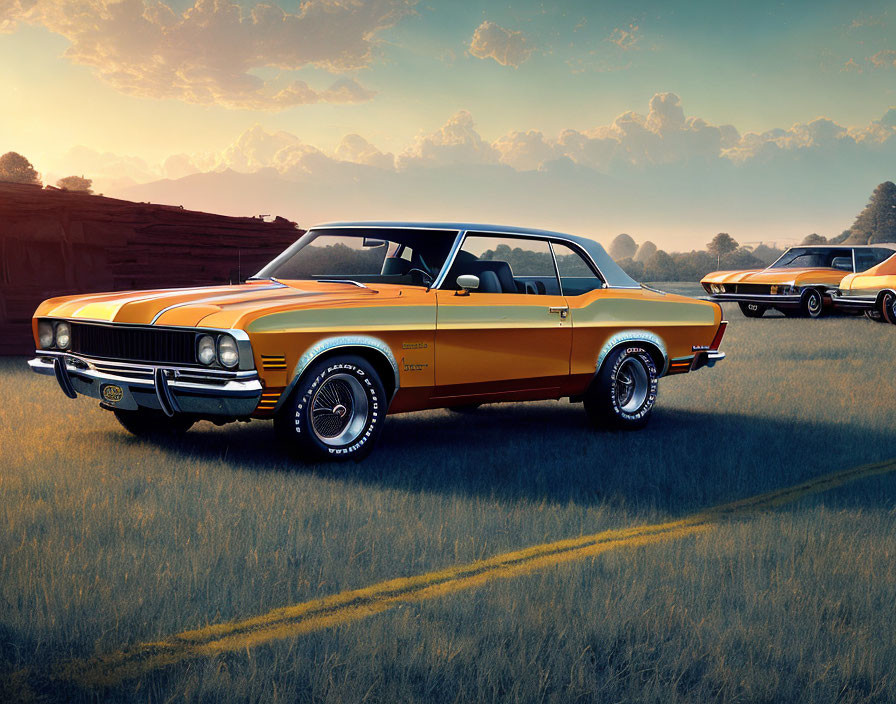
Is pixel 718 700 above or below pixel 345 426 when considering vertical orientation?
below

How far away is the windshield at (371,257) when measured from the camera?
782 cm

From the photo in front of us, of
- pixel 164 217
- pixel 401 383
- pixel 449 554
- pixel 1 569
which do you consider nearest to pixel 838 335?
pixel 164 217

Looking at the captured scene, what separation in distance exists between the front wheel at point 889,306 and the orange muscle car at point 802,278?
2.23 metres

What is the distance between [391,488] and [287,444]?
0.93m

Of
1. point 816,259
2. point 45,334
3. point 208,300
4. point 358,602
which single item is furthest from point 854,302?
point 358,602

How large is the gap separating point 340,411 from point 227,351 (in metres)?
0.95

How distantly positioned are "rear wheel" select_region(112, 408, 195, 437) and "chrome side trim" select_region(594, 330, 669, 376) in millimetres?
3521

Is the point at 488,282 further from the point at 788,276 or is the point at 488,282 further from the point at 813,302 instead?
the point at 813,302

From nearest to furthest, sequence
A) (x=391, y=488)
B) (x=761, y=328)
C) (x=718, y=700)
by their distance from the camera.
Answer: (x=718, y=700)
(x=391, y=488)
(x=761, y=328)

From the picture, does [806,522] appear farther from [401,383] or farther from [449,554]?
[401,383]

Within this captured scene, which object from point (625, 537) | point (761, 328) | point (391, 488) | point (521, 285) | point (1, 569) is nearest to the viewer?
point (1, 569)

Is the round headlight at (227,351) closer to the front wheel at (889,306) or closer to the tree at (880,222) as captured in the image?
the front wheel at (889,306)

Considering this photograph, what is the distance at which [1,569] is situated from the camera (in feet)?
14.8

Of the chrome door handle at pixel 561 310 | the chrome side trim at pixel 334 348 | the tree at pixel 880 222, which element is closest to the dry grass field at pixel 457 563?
the chrome side trim at pixel 334 348
